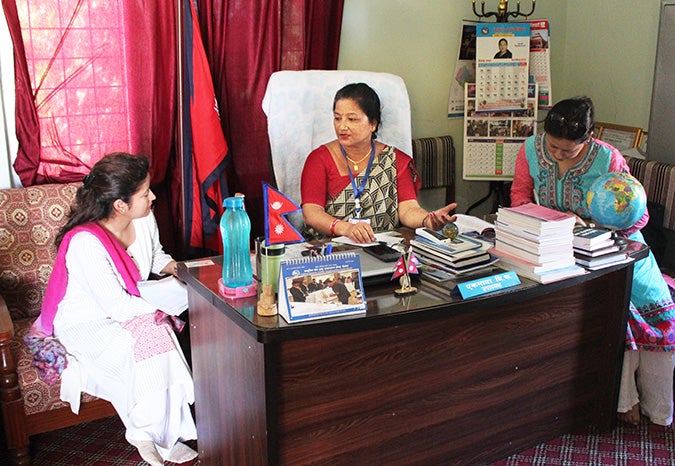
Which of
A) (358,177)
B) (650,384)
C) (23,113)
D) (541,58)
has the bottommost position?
(650,384)

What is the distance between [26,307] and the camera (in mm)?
2891

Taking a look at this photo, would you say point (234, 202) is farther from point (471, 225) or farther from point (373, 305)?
point (471, 225)

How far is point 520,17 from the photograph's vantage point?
4.55 metres

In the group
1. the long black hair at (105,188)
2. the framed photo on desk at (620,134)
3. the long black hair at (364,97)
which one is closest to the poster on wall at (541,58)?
the framed photo on desk at (620,134)

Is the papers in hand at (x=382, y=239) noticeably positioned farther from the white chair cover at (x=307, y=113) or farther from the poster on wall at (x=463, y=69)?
the poster on wall at (x=463, y=69)

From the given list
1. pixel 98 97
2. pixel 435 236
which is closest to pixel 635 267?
pixel 435 236

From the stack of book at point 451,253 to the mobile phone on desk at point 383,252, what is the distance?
0.32ft

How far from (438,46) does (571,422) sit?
7.85 feet

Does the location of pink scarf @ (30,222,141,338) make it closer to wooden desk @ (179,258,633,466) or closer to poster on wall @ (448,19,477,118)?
wooden desk @ (179,258,633,466)

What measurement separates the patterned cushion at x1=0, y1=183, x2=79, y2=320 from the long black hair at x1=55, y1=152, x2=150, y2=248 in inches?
10.3

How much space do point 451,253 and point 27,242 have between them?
5.56 ft

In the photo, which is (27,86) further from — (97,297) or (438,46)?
(438,46)

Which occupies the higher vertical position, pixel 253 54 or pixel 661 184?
pixel 253 54

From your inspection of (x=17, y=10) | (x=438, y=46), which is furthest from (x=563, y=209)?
(x=17, y=10)
